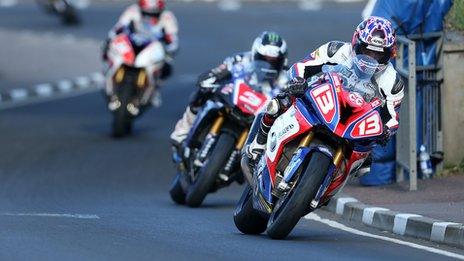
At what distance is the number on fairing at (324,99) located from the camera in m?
12.4

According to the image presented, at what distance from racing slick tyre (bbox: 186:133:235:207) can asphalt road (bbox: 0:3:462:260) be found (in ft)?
0.66

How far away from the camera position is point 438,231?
42.1 ft

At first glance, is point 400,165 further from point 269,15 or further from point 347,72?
point 269,15

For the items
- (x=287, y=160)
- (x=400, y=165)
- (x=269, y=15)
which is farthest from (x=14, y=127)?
(x=269, y=15)

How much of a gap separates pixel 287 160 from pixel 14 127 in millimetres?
11827

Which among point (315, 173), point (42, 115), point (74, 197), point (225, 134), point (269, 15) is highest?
point (315, 173)

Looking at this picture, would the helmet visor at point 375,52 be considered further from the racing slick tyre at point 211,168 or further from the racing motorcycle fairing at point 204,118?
the racing motorcycle fairing at point 204,118

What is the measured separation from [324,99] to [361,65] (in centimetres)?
45

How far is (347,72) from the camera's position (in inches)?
502

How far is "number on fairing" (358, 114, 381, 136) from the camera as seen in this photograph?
1236 centimetres

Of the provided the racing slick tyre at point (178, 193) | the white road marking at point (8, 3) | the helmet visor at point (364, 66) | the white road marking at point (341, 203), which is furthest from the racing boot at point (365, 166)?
the white road marking at point (8, 3)

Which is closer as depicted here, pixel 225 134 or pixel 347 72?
pixel 347 72

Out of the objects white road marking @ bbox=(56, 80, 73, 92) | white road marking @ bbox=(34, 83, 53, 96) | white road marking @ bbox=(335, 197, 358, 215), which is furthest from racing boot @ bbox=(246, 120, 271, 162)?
white road marking @ bbox=(56, 80, 73, 92)

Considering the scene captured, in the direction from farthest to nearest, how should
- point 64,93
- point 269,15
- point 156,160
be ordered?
point 269,15
point 64,93
point 156,160
